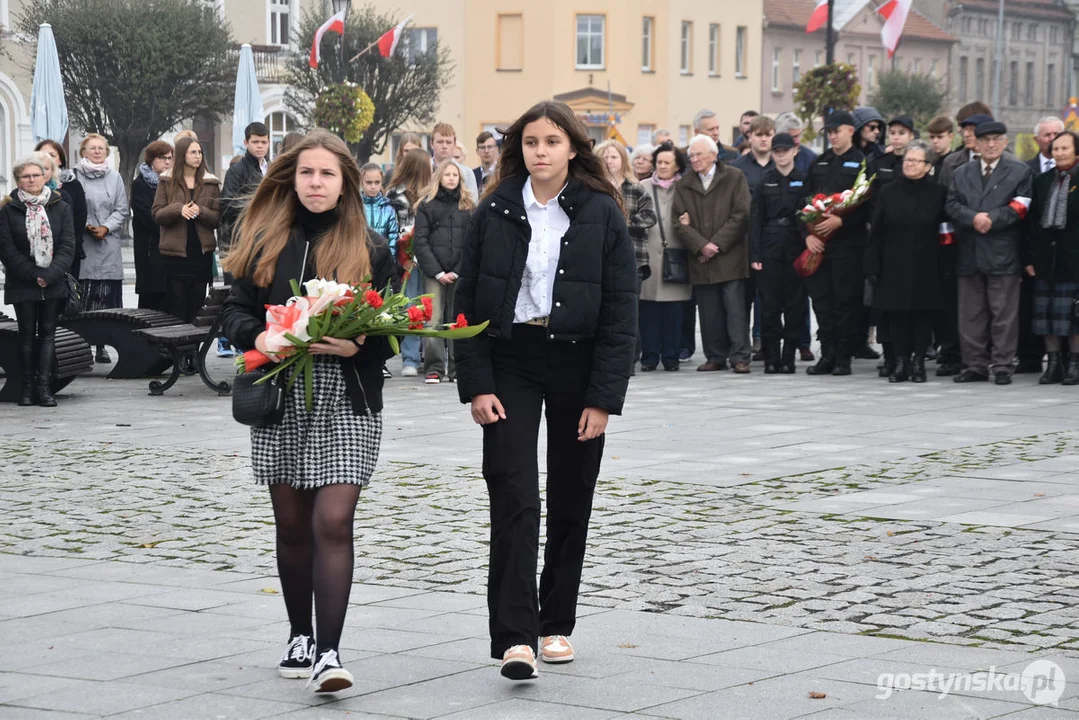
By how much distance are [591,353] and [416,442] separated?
581 cm

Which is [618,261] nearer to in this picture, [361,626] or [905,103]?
[361,626]

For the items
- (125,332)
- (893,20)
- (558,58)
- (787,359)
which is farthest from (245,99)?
(558,58)

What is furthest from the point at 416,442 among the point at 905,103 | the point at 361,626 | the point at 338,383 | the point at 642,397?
the point at 905,103

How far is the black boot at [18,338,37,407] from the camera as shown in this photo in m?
14.0

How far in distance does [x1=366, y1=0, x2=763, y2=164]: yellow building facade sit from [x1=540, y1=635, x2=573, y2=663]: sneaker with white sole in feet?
199

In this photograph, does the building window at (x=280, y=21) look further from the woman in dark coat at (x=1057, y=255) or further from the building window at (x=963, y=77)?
the woman in dark coat at (x=1057, y=255)

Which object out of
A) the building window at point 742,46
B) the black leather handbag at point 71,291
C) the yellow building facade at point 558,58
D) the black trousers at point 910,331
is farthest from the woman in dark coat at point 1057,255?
the building window at point 742,46

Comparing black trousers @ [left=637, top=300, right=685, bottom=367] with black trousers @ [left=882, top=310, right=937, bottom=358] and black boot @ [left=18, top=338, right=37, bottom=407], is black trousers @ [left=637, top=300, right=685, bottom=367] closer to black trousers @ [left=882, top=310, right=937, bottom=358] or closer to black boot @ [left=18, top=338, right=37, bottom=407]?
black trousers @ [left=882, top=310, right=937, bottom=358]

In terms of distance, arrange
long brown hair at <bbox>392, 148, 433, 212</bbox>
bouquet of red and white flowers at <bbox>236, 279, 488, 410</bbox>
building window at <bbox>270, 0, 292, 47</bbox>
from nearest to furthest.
Result: bouquet of red and white flowers at <bbox>236, 279, 488, 410</bbox>
long brown hair at <bbox>392, 148, 433, 212</bbox>
building window at <bbox>270, 0, 292, 47</bbox>

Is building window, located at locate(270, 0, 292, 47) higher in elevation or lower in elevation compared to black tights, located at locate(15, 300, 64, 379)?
higher

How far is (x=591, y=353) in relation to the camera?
6160 millimetres

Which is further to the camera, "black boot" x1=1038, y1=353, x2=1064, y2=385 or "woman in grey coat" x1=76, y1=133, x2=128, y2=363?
"woman in grey coat" x1=76, y1=133, x2=128, y2=363

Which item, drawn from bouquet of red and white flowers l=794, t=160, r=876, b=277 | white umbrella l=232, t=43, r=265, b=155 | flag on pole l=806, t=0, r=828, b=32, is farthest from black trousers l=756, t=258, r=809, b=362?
flag on pole l=806, t=0, r=828, b=32

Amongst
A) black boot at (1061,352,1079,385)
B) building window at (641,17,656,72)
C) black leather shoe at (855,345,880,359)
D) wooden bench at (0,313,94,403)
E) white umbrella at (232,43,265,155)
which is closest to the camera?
wooden bench at (0,313,94,403)
